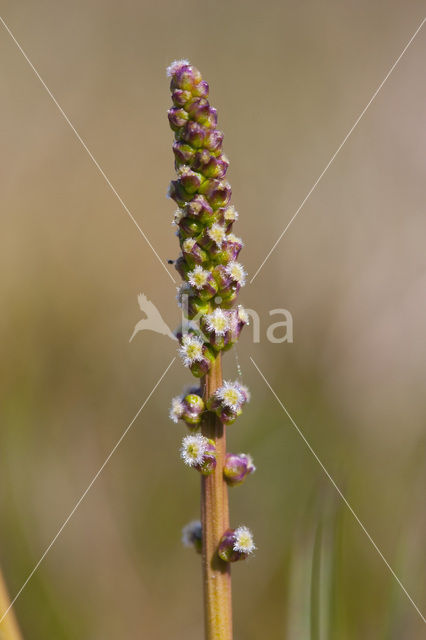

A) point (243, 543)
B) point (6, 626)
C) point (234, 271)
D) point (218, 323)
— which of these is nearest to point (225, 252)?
point (234, 271)

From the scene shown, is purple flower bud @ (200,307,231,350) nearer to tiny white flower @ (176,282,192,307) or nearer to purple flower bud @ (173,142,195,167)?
tiny white flower @ (176,282,192,307)

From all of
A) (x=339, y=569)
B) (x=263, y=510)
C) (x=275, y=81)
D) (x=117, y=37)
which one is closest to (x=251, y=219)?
(x=275, y=81)

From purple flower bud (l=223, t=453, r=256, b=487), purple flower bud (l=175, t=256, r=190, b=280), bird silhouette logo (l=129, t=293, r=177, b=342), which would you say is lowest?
bird silhouette logo (l=129, t=293, r=177, b=342)

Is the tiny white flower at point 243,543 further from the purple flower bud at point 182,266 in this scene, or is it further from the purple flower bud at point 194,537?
the purple flower bud at point 182,266

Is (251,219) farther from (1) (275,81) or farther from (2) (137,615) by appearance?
(2) (137,615)

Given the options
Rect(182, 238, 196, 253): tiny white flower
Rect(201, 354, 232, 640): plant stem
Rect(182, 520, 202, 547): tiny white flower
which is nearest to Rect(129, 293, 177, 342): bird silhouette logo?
Rect(182, 520, 202, 547): tiny white flower
